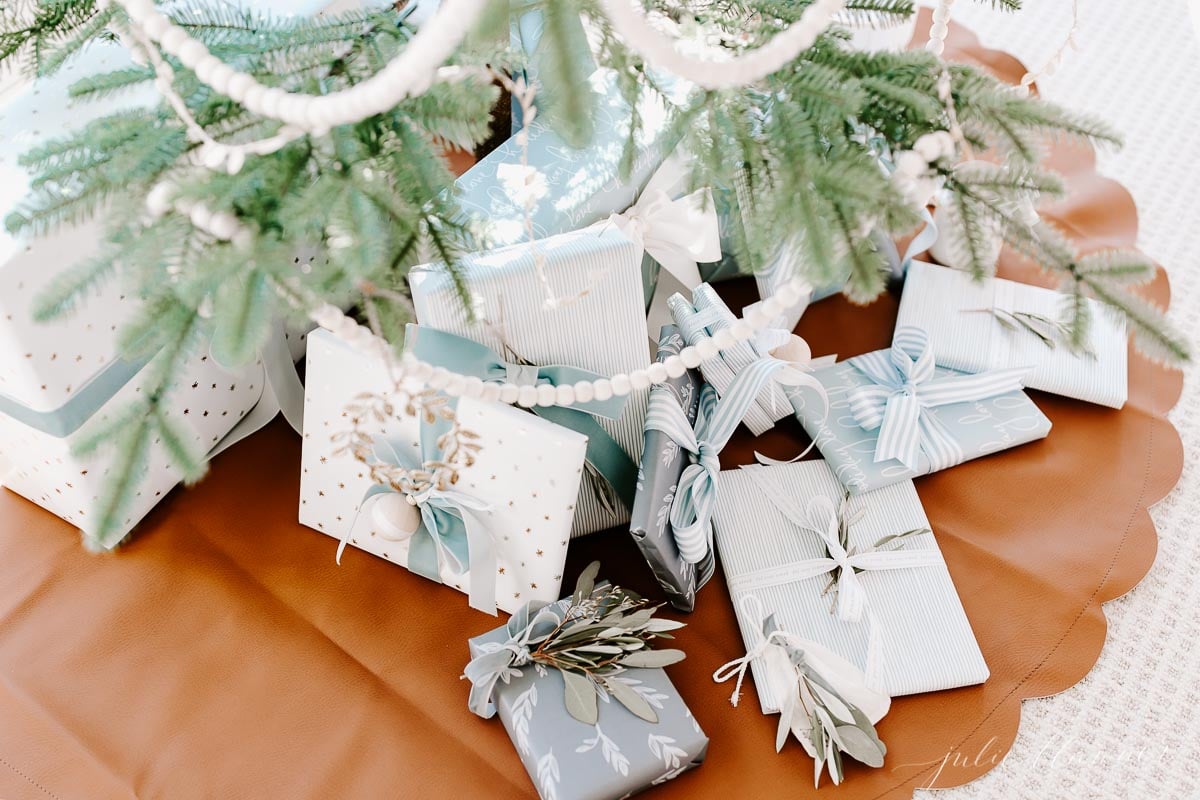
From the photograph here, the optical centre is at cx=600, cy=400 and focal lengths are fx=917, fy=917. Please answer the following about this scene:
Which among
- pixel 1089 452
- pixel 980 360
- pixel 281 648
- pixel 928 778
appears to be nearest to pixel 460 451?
pixel 281 648

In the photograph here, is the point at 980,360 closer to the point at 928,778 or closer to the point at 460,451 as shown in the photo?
the point at 928,778

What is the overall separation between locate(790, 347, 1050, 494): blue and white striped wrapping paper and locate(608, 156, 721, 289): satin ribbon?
0.70 ft

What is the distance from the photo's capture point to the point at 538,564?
0.92 meters

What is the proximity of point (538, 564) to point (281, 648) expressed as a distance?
29 centimetres

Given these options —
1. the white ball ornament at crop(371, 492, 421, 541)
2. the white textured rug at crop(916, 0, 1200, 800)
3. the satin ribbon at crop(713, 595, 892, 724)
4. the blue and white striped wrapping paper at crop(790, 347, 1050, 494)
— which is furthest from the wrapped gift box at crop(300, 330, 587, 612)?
the white textured rug at crop(916, 0, 1200, 800)

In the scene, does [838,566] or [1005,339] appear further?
[1005,339]

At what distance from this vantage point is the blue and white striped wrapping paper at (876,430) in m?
1.04

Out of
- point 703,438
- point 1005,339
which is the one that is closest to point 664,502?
point 703,438

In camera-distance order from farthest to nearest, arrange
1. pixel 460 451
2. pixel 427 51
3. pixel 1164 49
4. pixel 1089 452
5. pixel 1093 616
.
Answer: pixel 1164 49
pixel 1089 452
pixel 1093 616
pixel 460 451
pixel 427 51

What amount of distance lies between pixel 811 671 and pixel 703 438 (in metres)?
0.26

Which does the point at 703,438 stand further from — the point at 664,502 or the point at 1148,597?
the point at 1148,597

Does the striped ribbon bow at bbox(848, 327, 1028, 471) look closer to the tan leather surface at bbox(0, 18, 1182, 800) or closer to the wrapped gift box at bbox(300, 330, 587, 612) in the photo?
the tan leather surface at bbox(0, 18, 1182, 800)

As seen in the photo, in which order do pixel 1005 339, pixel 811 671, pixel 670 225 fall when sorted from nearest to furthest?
1. pixel 811 671
2. pixel 670 225
3. pixel 1005 339

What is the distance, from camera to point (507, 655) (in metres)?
0.86
